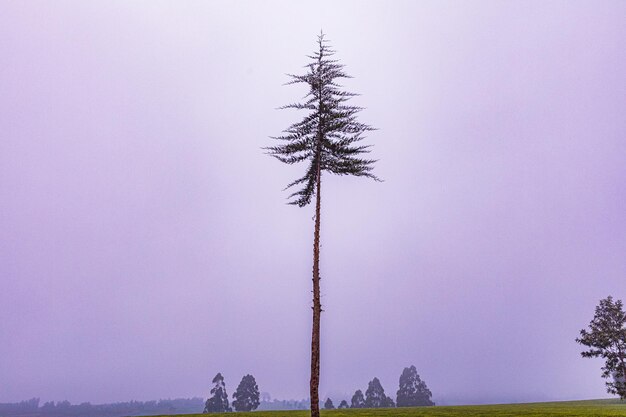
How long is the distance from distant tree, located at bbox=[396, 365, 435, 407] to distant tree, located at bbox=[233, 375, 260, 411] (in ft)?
114

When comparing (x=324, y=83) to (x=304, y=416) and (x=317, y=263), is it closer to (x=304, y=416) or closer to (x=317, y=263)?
(x=317, y=263)

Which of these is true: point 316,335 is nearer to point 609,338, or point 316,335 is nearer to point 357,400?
point 609,338

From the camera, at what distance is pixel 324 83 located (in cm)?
2452

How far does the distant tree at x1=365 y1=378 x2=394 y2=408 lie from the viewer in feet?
311

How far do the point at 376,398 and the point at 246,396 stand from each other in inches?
1300

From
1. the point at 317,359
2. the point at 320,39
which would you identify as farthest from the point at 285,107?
the point at 317,359

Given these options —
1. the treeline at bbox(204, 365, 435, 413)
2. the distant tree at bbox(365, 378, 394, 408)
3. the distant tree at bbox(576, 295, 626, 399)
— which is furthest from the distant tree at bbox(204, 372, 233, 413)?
the distant tree at bbox(576, 295, 626, 399)

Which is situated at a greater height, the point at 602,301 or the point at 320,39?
the point at 320,39

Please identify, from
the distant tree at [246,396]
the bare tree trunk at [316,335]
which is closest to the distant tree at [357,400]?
the distant tree at [246,396]

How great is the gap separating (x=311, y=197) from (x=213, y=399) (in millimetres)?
76857

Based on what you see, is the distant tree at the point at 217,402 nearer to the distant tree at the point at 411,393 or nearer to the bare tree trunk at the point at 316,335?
the distant tree at the point at 411,393

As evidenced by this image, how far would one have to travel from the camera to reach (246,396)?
89375mm

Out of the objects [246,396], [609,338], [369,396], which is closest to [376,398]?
[369,396]

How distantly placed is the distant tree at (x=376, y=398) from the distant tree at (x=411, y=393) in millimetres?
3184
